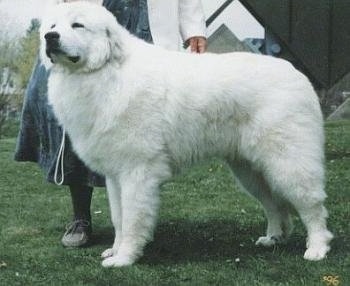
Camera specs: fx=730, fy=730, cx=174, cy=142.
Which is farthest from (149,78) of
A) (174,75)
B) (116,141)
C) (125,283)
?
(125,283)

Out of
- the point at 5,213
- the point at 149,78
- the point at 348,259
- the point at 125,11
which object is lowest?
the point at 5,213

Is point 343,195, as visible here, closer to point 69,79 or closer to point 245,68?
point 245,68

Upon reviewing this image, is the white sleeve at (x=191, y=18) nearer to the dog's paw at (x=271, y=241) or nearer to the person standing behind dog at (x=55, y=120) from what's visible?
the person standing behind dog at (x=55, y=120)

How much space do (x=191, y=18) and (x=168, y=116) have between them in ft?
3.14

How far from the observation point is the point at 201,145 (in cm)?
414

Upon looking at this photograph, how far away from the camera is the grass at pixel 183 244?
3.88 metres

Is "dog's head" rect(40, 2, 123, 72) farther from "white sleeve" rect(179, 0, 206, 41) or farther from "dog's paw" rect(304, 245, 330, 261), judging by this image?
"dog's paw" rect(304, 245, 330, 261)

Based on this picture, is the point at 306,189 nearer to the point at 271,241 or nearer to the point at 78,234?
the point at 271,241

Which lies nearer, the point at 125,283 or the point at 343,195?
the point at 125,283

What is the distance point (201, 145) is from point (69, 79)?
826 millimetres

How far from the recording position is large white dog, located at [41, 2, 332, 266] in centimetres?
395

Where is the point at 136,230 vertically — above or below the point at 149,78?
below

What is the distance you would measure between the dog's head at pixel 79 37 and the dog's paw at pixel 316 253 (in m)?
1.53

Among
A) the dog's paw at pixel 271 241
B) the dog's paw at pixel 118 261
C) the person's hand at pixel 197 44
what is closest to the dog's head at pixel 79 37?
the person's hand at pixel 197 44
